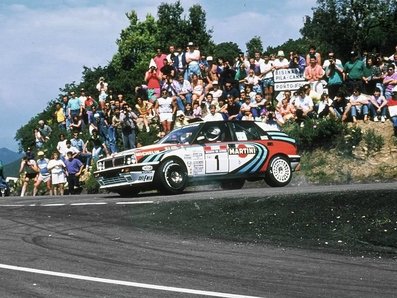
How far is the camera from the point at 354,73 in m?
22.7

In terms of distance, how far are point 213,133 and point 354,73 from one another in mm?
5767

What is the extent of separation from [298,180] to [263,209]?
9.88 metres

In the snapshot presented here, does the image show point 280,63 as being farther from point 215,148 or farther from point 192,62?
point 215,148

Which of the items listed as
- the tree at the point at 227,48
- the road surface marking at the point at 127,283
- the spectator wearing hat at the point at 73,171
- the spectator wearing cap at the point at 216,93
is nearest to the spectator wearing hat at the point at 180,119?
the spectator wearing cap at the point at 216,93

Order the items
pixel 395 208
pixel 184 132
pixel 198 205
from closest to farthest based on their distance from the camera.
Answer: pixel 395 208, pixel 198 205, pixel 184 132

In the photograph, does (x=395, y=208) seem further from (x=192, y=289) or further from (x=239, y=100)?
(x=239, y=100)

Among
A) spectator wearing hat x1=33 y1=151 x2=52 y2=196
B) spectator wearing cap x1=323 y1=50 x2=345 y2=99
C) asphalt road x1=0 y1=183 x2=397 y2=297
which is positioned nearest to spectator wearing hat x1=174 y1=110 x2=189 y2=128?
spectator wearing cap x1=323 y1=50 x2=345 y2=99

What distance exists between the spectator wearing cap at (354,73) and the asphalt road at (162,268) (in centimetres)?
1128

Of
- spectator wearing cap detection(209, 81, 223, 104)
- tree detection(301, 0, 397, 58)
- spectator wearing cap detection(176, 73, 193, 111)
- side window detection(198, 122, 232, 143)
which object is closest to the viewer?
side window detection(198, 122, 232, 143)

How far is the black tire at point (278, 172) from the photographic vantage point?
19391 millimetres

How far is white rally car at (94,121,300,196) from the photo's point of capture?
1783cm

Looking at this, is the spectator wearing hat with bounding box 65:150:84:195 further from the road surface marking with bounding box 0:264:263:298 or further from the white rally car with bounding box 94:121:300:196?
the road surface marking with bounding box 0:264:263:298

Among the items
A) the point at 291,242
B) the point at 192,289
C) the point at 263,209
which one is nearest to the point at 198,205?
the point at 263,209

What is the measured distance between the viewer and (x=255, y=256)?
10.2 m
